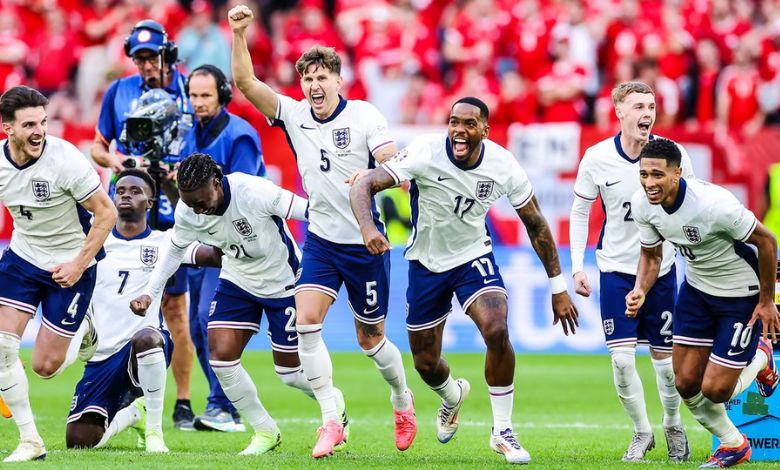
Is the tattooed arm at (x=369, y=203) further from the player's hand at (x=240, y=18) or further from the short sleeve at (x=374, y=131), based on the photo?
the player's hand at (x=240, y=18)

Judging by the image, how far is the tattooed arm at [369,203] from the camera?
29.3 feet

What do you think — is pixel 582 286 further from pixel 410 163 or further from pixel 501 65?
pixel 501 65

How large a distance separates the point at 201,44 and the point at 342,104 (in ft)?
36.5

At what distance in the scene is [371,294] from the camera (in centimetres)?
1027

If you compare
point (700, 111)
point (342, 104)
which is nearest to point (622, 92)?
point (342, 104)

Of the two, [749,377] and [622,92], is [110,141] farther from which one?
[749,377]

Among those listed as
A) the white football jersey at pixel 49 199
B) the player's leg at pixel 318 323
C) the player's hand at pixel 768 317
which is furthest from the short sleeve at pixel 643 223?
the white football jersey at pixel 49 199

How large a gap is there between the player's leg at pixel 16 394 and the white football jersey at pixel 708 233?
4511mm

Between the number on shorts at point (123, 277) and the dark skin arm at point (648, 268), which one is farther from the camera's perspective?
the number on shorts at point (123, 277)

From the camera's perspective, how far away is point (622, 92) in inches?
411

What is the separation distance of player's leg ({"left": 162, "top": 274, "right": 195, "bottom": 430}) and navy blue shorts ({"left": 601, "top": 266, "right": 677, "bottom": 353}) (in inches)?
159

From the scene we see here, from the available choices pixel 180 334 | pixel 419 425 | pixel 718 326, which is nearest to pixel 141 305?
pixel 180 334

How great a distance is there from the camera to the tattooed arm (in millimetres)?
8938

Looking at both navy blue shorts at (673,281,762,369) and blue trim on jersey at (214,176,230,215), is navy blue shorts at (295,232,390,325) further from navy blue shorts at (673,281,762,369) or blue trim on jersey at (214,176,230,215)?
navy blue shorts at (673,281,762,369)
